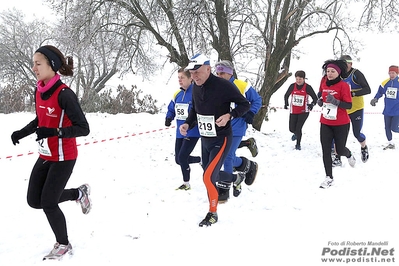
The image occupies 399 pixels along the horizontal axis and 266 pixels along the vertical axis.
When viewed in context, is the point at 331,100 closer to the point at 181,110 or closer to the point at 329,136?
the point at 329,136

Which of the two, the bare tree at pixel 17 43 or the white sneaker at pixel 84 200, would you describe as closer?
the white sneaker at pixel 84 200

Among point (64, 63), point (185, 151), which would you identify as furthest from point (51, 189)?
point (185, 151)

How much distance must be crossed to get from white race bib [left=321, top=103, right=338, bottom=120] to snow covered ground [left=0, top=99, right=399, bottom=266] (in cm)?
108

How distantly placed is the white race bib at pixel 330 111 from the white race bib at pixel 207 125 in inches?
87.9

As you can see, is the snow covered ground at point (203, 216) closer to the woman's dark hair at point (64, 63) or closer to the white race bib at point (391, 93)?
the white race bib at point (391, 93)

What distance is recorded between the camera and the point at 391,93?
838 cm

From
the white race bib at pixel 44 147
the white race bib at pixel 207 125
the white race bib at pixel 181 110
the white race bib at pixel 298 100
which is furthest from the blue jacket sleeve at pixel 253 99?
the white race bib at pixel 298 100

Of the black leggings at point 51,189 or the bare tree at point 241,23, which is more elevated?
the bare tree at point 241,23

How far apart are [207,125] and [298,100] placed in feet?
16.1

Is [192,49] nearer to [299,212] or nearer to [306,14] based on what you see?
[306,14]

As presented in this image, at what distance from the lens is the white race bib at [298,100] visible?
8.59 m

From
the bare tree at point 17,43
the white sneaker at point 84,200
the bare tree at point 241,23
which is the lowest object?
the white sneaker at point 84,200

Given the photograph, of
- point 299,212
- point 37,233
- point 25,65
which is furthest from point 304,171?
point 25,65

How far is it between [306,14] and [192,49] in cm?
313
